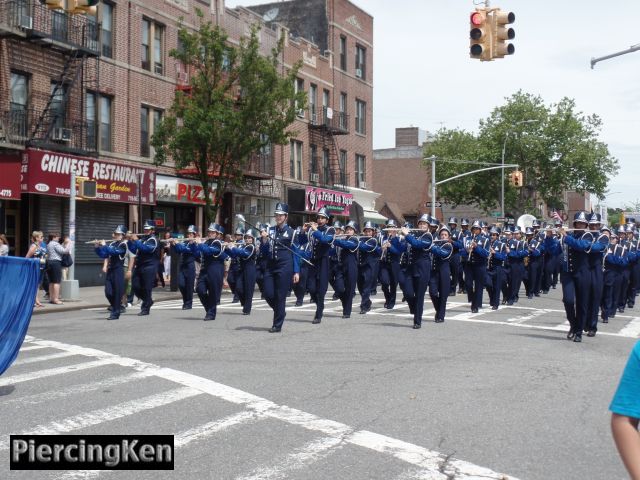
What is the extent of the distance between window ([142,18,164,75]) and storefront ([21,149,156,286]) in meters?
4.26

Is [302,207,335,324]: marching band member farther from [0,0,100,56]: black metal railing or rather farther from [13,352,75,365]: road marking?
[0,0,100,56]: black metal railing

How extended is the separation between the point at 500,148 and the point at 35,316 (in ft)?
166

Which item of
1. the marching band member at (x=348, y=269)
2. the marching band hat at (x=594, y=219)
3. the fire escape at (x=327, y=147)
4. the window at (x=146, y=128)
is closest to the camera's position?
the marching band hat at (x=594, y=219)

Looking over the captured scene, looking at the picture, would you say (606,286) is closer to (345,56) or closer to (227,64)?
(227,64)

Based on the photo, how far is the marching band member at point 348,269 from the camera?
54.4 feet

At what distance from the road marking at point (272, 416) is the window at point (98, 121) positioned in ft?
63.0

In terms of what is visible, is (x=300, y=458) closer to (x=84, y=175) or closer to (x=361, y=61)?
(x=84, y=175)

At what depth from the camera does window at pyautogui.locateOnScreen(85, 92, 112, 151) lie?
27.3 metres

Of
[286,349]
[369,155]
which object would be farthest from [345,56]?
[286,349]

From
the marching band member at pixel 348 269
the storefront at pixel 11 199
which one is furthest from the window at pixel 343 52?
the marching band member at pixel 348 269

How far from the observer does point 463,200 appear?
68812mm

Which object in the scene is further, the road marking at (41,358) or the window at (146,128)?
the window at (146,128)

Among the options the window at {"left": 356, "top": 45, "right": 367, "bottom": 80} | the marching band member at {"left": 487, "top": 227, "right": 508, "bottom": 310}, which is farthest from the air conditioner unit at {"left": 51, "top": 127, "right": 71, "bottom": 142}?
the window at {"left": 356, "top": 45, "right": 367, "bottom": 80}

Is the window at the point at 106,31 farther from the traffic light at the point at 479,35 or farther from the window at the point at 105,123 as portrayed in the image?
the traffic light at the point at 479,35
